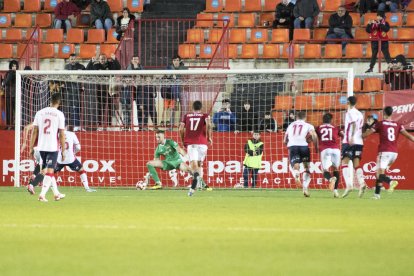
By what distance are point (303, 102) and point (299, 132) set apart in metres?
4.49

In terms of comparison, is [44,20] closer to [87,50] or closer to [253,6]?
[87,50]

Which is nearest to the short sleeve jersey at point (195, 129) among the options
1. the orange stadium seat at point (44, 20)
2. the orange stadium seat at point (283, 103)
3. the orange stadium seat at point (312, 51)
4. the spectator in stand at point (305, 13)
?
the orange stadium seat at point (283, 103)

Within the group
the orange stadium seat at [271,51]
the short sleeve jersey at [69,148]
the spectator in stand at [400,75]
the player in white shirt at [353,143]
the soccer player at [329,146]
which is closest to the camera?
the player in white shirt at [353,143]

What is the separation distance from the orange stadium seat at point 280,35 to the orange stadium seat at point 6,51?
723 centimetres

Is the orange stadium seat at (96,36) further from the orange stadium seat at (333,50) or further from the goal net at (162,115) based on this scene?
the orange stadium seat at (333,50)

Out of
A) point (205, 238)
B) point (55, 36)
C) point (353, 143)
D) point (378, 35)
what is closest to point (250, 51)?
point (378, 35)

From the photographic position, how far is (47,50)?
3178 centimetres

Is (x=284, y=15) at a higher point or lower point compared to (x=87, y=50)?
higher

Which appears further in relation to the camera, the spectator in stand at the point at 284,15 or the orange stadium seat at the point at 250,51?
the spectator in stand at the point at 284,15

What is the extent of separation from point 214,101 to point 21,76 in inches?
184

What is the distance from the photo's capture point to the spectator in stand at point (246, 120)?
27.7 meters

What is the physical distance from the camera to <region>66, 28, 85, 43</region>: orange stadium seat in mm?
32078

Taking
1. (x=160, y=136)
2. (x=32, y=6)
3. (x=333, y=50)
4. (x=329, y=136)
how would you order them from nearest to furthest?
(x=329, y=136) → (x=160, y=136) → (x=333, y=50) → (x=32, y=6)

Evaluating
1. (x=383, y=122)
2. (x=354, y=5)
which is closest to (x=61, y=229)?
(x=383, y=122)
